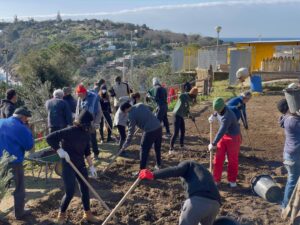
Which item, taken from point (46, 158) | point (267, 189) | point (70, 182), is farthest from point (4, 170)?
point (267, 189)

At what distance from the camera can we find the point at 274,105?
18.1m

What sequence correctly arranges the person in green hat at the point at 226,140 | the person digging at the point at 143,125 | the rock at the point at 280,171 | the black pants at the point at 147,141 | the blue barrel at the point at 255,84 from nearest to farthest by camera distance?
the person in green hat at the point at 226,140 → the person digging at the point at 143,125 → the black pants at the point at 147,141 → the rock at the point at 280,171 → the blue barrel at the point at 255,84

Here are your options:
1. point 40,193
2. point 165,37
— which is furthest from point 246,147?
point 165,37

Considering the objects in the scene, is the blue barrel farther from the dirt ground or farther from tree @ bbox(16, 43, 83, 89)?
tree @ bbox(16, 43, 83, 89)

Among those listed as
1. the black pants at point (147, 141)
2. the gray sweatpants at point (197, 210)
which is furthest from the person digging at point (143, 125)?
the gray sweatpants at point (197, 210)

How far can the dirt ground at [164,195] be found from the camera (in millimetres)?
6992

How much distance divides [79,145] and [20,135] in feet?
3.48

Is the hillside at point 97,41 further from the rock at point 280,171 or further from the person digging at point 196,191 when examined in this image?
the person digging at point 196,191

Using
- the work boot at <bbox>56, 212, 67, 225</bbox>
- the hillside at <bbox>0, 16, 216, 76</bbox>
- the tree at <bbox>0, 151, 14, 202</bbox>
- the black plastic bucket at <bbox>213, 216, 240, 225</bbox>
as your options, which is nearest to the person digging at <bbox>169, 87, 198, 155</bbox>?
the work boot at <bbox>56, 212, 67, 225</bbox>

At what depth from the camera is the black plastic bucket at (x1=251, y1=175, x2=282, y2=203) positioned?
24.9ft

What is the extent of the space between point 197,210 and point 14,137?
326cm

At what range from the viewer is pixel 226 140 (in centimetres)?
807

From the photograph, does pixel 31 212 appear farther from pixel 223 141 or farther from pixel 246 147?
pixel 246 147

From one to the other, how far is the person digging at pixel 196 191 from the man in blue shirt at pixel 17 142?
2671 mm
